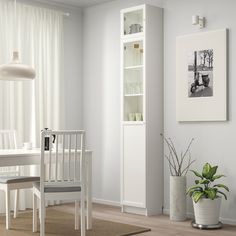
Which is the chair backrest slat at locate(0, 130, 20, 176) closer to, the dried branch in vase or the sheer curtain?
the sheer curtain

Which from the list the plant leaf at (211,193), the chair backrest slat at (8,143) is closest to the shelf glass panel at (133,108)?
the plant leaf at (211,193)

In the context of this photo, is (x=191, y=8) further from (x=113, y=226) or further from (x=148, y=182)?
(x=113, y=226)

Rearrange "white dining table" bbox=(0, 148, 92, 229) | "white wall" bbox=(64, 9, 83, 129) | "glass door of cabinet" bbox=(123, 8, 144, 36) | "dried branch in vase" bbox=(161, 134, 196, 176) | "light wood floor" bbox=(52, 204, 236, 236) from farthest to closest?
"white wall" bbox=(64, 9, 83, 129)
"glass door of cabinet" bbox=(123, 8, 144, 36)
"dried branch in vase" bbox=(161, 134, 196, 176)
"light wood floor" bbox=(52, 204, 236, 236)
"white dining table" bbox=(0, 148, 92, 229)

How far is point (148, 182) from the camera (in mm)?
5797

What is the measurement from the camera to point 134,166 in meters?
5.89

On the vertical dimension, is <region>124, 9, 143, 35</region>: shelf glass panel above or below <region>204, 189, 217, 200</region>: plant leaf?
above

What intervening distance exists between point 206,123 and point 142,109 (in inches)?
31.8

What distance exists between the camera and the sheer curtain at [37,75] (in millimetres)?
6176

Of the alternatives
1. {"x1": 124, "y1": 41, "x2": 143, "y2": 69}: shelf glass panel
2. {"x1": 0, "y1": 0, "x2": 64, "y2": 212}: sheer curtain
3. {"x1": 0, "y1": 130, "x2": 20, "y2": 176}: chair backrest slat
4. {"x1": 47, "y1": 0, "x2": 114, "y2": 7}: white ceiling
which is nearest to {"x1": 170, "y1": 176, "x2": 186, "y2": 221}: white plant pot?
{"x1": 124, "y1": 41, "x2": 143, "y2": 69}: shelf glass panel

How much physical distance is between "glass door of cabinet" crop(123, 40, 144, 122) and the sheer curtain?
44.6 inches

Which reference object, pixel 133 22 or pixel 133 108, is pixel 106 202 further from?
pixel 133 22

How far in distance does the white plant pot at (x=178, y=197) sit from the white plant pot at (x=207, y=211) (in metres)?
0.32

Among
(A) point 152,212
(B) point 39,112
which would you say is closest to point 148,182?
(A) point 152,212

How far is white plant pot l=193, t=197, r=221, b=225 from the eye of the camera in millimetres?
5109
